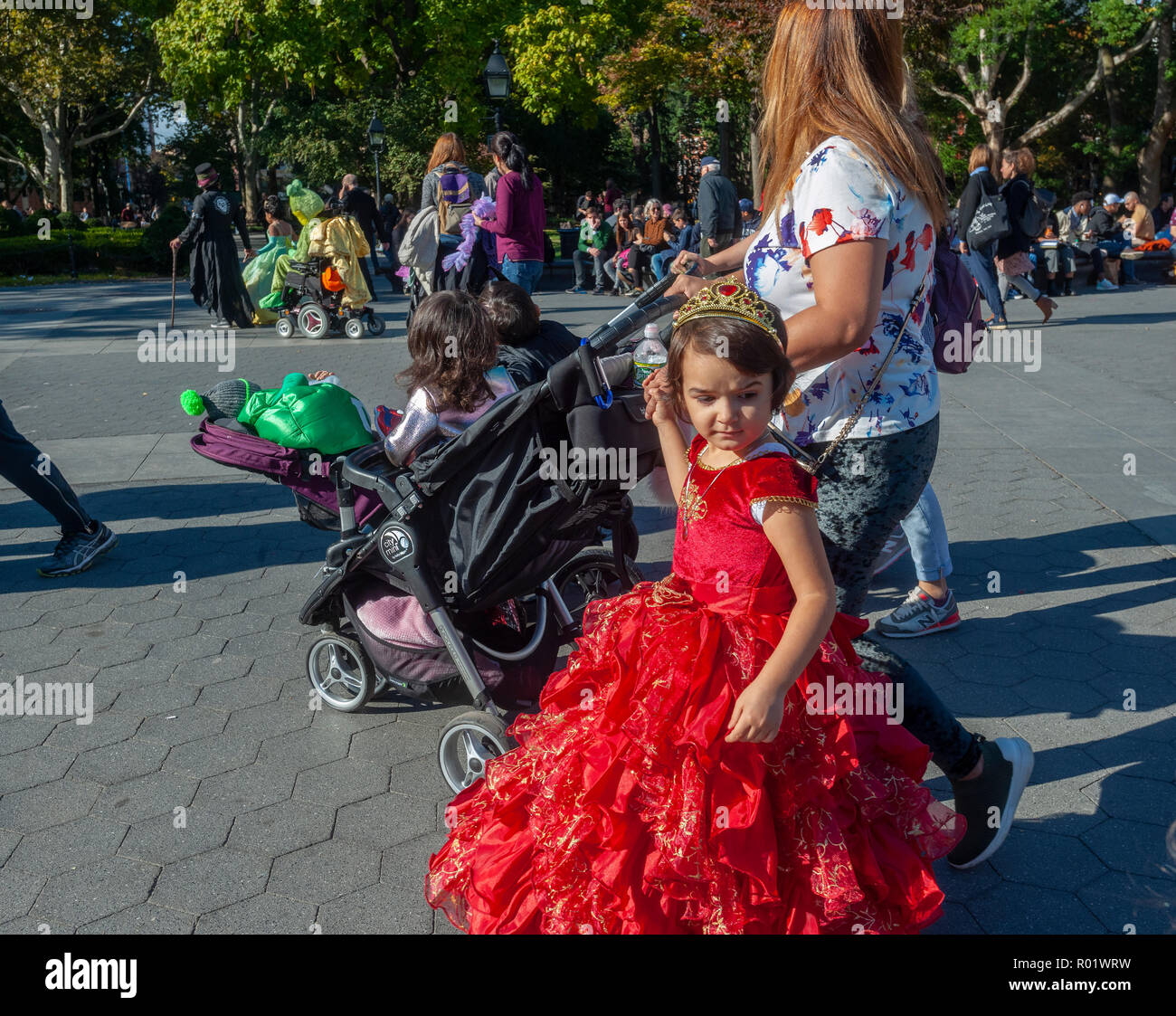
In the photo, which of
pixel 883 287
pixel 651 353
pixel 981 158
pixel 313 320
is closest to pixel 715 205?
pixel 981 158

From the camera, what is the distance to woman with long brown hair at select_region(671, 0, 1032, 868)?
93.3 inches

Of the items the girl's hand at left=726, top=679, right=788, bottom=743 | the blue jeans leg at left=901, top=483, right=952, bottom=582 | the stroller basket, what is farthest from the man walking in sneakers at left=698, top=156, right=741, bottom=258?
the girl's hand at left=726, top=679, right=788, bottom=743

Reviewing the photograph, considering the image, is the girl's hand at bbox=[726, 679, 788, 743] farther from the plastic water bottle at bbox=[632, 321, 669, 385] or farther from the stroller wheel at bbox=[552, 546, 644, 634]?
the stroller wheel at bbox=[552, 546, 644, 634]

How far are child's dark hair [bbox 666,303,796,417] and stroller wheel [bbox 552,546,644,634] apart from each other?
5.80ft

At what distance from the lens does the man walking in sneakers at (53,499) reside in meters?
5.25

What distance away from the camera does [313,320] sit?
12.8 m

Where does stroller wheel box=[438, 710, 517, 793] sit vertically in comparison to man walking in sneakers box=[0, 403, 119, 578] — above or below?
below

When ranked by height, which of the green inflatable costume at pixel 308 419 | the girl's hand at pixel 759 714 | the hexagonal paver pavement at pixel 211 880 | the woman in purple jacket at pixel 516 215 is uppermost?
the woman in purple jacket at pixel 516 215

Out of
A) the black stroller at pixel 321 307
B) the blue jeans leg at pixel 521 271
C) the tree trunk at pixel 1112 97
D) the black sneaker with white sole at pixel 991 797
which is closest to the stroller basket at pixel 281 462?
the black sneaker with white sole at pixel 991 797

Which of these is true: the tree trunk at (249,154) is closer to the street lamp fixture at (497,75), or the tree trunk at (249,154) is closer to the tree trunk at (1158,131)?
the street lamp fixture at (497,75)

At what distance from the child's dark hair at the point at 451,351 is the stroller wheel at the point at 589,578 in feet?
2.58
